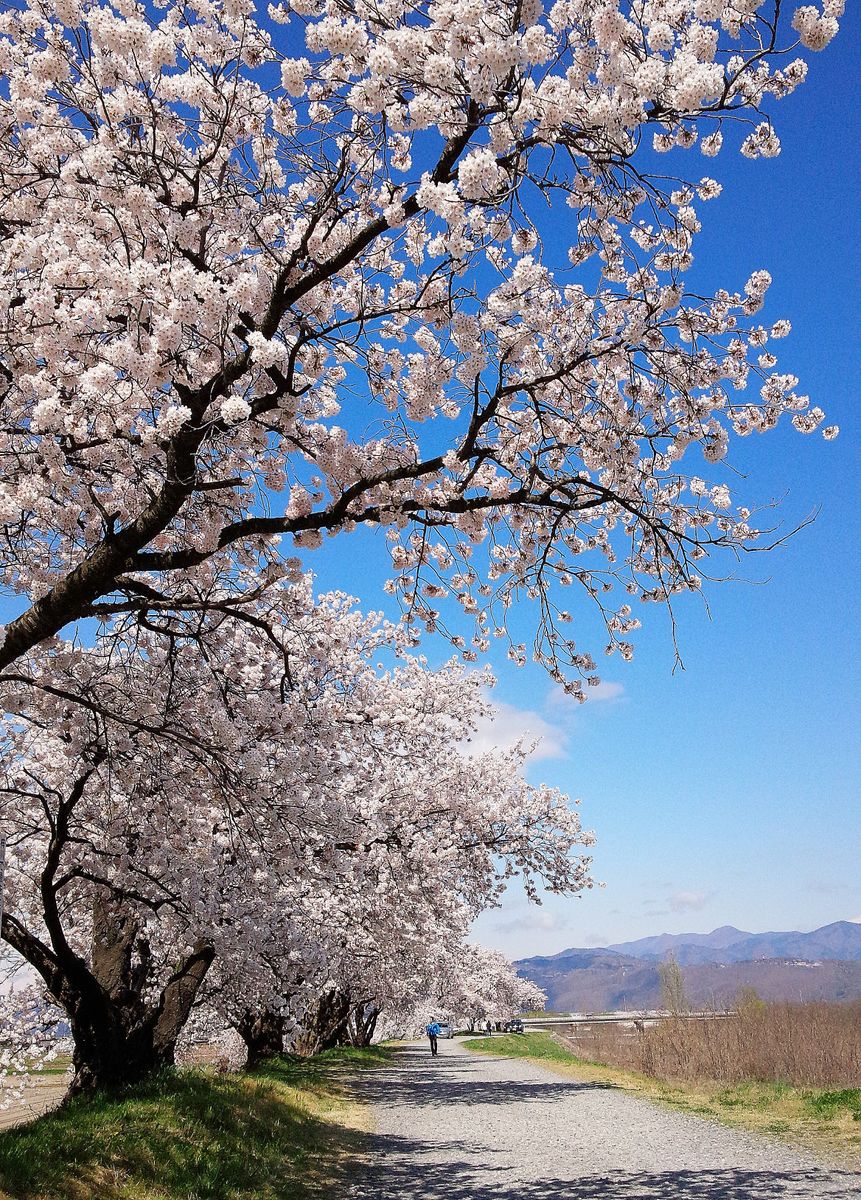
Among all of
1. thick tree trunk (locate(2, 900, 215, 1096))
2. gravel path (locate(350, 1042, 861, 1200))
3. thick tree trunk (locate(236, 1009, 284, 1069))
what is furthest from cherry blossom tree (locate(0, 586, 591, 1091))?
thick tree trunk (locate(236, 1009, 284, 1069))

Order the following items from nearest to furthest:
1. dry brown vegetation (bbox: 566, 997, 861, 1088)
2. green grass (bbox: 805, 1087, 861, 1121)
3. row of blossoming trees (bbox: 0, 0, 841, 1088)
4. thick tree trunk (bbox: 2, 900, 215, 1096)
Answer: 1. row of blossoming trees (bbox: 0, 0, 841, 1088)
2. thick tree trunk (bbox: 2, 900, 215, 1096)
3. green grass (bbox: 805, 1087, 861, 1121)
4. dry brown vegetation (bbox: 566, 997, 861, 1088)

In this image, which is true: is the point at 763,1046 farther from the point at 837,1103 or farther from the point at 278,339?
the point at 278,339

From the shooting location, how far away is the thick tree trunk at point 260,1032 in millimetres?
22484

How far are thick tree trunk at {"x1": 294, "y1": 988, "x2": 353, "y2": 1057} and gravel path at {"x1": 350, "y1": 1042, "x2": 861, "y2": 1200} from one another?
43.0ft

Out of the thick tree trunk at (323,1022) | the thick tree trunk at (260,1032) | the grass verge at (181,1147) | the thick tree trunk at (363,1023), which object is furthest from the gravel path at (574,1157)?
→ the thick tree trunk at (363,1023)

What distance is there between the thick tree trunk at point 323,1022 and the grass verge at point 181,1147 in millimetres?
17183

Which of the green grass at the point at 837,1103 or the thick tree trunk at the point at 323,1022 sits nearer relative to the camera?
the green grass at the point at 837,1103

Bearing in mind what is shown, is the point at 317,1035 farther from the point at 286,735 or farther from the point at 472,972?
the point at 472,972

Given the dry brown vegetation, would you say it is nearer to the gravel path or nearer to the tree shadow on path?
the gravel path

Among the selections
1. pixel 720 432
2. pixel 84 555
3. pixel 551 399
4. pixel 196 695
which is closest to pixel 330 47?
pixel 551 399

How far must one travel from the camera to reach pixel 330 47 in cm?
506

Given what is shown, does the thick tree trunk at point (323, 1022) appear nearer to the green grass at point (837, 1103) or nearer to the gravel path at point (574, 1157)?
the gravel path at point (574, 1157)

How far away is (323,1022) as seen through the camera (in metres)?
33.1

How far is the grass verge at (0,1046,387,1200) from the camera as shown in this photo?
6.66 metres
